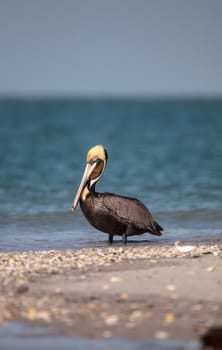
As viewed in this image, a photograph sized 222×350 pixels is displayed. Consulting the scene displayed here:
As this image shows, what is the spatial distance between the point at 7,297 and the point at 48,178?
1480cm

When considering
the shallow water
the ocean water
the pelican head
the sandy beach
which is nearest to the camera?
the shallow water

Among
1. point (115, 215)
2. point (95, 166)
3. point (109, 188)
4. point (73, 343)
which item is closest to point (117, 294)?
point (73, 343)

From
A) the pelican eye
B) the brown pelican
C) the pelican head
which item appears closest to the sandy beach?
the brown pelican

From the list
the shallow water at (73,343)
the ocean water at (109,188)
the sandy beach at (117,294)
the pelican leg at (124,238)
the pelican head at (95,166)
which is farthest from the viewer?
the ocean water at (109,188)

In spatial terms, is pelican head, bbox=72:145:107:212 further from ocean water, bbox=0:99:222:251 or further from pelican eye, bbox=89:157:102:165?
ocean water, bbox=0:99:222:251

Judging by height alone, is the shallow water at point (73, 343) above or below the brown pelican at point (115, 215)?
below

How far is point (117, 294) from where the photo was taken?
755 cm

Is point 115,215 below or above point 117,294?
above

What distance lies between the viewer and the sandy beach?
22.2 ft

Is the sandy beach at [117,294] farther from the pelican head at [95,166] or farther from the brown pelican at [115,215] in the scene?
the pelican head at [95,166]

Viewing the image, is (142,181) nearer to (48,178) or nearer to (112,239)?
(48,178)

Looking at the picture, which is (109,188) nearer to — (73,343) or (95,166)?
(95,166)

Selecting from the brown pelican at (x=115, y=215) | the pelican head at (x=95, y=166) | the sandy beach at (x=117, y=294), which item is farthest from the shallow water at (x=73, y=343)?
the pelican head at (x=95, y=166)

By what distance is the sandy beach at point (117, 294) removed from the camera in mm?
6766
